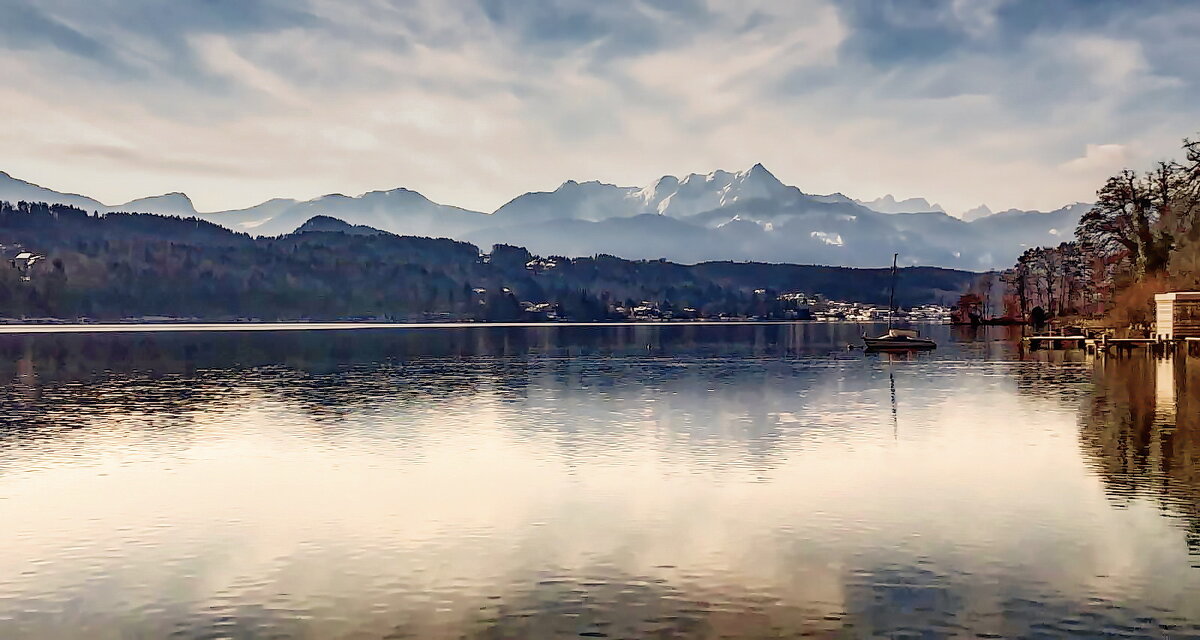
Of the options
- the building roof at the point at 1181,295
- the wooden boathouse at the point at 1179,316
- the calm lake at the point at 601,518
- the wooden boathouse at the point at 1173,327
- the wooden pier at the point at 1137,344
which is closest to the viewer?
the calm lake at the point at 601,518

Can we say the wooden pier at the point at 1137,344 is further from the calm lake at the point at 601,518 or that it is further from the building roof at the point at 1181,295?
the calm lake at the point at 601,518

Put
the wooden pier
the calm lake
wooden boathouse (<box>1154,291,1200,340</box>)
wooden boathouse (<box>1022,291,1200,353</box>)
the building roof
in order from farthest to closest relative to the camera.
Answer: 1. wooden boathouse (<box>1154,291,1200,340</box>)
2. wooden boathouse (<box>1022,291,1200,353</box>)
3. the wooden pier
4. the building roof
5. the calm lake

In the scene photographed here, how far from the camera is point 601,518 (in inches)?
1016

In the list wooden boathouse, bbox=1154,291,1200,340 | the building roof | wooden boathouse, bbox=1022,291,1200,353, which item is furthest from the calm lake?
wooden boathouse, bbox=1154,291,1200,340

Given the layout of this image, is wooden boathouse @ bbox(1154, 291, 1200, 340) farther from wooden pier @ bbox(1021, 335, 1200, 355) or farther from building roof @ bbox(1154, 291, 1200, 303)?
wooden pier @ bbox(1021, 335, 1200, 355)

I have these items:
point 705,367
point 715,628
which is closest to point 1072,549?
point 715,628

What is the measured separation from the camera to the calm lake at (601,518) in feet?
58.7

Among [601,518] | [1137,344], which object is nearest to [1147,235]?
[1137,344]

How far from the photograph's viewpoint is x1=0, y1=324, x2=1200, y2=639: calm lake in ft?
58.7

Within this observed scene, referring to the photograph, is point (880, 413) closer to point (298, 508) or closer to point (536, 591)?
point (298, 508)


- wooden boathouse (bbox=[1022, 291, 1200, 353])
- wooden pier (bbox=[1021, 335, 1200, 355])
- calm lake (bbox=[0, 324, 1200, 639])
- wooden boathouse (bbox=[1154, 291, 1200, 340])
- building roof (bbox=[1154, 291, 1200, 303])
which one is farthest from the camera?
wooden boathouse (bbox=[1154, 291, 1200, 340])

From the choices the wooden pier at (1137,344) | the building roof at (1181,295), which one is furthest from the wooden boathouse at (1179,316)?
the wooden pier at (1137,344)

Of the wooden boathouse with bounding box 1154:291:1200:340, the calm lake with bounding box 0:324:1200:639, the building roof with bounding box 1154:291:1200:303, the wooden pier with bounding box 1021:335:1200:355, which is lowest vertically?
the calm lake with bounding box 0:324:1200:639

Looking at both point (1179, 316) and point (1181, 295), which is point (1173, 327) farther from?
point (1181, 295)
